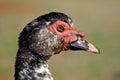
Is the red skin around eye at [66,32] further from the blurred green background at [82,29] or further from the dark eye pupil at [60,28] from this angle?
the blurred green background at [82,29]

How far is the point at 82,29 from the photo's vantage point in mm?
28500

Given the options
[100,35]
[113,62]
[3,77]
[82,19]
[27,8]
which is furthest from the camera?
[27,8]

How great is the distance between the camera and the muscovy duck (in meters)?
8.73

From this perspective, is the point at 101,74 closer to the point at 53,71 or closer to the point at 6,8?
the point at 53,71

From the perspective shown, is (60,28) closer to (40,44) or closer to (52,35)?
(52,35)

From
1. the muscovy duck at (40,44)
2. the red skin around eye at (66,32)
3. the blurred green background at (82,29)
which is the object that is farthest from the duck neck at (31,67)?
the blurred green background at (82,29)

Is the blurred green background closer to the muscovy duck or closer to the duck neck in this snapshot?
the muscovy duck

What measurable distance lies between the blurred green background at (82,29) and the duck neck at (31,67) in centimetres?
981

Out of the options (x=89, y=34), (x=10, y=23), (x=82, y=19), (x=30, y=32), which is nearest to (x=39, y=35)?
(x=30, y=32)

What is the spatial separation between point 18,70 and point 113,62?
13.3m

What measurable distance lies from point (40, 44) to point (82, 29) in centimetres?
1966

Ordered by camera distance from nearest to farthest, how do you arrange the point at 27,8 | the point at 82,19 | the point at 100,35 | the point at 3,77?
the point at 3,77 < the point at 100,35 < the point at 82,19 < the point at 27,8

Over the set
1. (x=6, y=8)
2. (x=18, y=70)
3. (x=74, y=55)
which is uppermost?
(x=6, y=8)

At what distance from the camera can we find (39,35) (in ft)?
29.2
